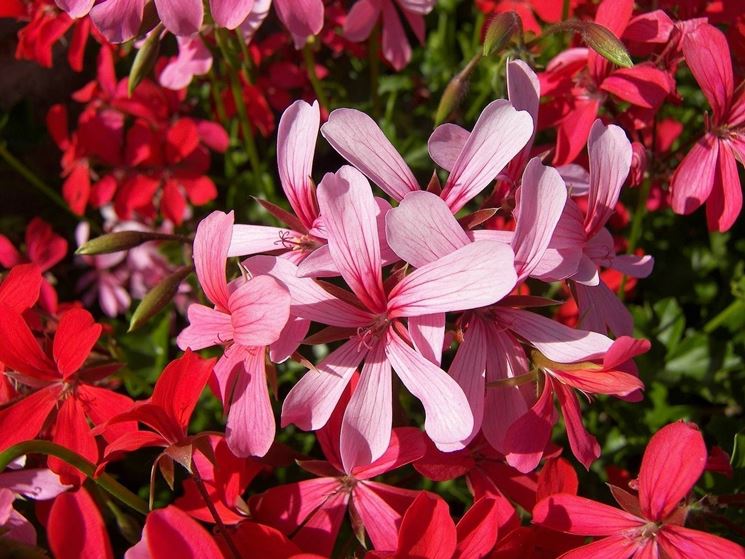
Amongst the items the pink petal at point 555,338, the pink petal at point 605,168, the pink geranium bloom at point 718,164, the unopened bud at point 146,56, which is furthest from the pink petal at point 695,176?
the unopened bud at point 146,56

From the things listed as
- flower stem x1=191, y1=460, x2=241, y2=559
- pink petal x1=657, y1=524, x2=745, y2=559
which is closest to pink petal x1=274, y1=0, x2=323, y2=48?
flower stem x1=191, y1=460, x2=241, y2=559

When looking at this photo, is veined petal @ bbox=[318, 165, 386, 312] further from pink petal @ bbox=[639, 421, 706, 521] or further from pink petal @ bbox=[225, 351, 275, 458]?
pink petal @ bbox=[639, 421, 706, 521]

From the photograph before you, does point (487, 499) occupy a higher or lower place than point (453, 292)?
lower

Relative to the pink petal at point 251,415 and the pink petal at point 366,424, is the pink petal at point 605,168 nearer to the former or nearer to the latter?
the pink petal at point 366,424

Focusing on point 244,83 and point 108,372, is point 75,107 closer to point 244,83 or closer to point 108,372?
point 244,83

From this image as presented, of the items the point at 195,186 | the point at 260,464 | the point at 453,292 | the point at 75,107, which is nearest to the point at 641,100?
the point at 453,292
